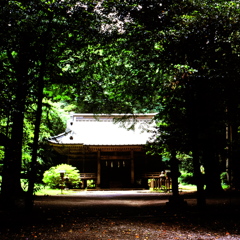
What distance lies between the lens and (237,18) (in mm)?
6473

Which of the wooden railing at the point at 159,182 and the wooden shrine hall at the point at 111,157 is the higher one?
the wooden shrine hall at the point at 111,157

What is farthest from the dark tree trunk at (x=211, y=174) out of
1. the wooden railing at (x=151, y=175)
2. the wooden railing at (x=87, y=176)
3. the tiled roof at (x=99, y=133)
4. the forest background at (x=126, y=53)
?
the wooden railing at (x=87, y=176)

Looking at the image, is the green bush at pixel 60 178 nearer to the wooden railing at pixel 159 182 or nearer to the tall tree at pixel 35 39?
the wooden railing at pixel 159 182

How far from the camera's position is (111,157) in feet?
67.2

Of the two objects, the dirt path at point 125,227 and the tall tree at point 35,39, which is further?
the tall tree at point 35,39

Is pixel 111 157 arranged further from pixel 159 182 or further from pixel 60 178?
pixel 60 178

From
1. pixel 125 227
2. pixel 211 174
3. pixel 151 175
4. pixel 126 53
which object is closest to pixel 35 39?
pixel 126 53

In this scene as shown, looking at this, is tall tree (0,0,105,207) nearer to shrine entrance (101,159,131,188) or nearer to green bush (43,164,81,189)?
green bush (43,164,81,189)

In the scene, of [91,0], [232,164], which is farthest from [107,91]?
[232,164]

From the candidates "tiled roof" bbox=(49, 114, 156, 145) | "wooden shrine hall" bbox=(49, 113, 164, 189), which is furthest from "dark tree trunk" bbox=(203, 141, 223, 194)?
"tiled roof" bbox=(49, 114, 156, 145)

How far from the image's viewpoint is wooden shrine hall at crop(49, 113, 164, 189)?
19516 millimetres

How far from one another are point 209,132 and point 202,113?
1280 millimetres

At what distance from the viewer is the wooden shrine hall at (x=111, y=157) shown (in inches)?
768

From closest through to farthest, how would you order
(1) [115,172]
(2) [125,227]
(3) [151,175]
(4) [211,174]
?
(2) [125,227] < (4) [211,174] < (3) [151,175] < (1) [115,172]
